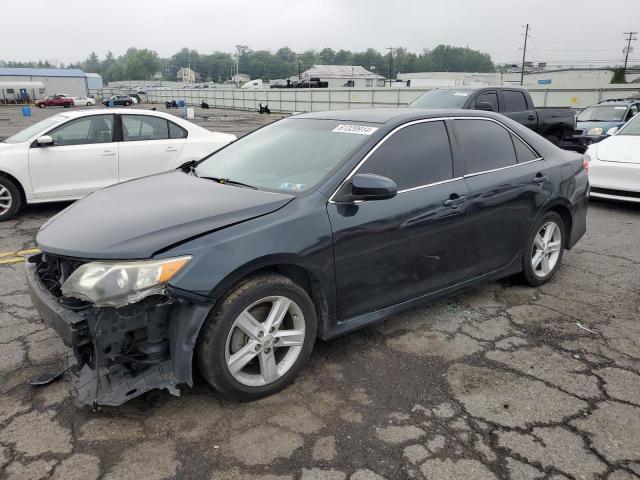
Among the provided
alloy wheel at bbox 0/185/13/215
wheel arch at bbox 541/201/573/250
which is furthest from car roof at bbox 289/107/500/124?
alloy wheel at bbox 0/185/13/215

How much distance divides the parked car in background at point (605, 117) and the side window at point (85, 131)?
10678mm

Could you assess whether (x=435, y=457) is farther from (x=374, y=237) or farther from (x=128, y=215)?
(x=128, y=215)

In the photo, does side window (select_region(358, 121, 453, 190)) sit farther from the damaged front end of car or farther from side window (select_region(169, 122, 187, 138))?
side window (select_region(169, 122, 187, 138))

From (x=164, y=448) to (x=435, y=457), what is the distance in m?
1.32

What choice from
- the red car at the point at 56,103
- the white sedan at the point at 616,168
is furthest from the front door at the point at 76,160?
the red car at the point at 56,103

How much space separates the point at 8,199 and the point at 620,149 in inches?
349

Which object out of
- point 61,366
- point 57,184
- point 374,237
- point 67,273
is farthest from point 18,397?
point 57,184

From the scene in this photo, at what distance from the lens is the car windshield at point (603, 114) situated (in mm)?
14142

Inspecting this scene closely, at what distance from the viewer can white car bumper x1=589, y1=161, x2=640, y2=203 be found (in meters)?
7.49

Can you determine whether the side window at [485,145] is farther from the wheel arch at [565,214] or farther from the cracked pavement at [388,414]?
the cracked pavement at [388,414]

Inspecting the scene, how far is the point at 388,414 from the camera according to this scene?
282 centimetres

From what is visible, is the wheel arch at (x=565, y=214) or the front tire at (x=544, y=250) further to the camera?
the wheel arch at (x=565, y=214)

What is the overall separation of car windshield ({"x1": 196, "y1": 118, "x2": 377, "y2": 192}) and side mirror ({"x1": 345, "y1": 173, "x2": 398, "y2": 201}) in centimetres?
28

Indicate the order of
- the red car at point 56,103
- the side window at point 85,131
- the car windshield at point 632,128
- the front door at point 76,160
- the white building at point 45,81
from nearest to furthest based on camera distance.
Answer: the front door at point 76,160 < the side window at point 85,131 < the car windshield at point 632,128 < the red car at point 56,103 < the white building at point 45,81
